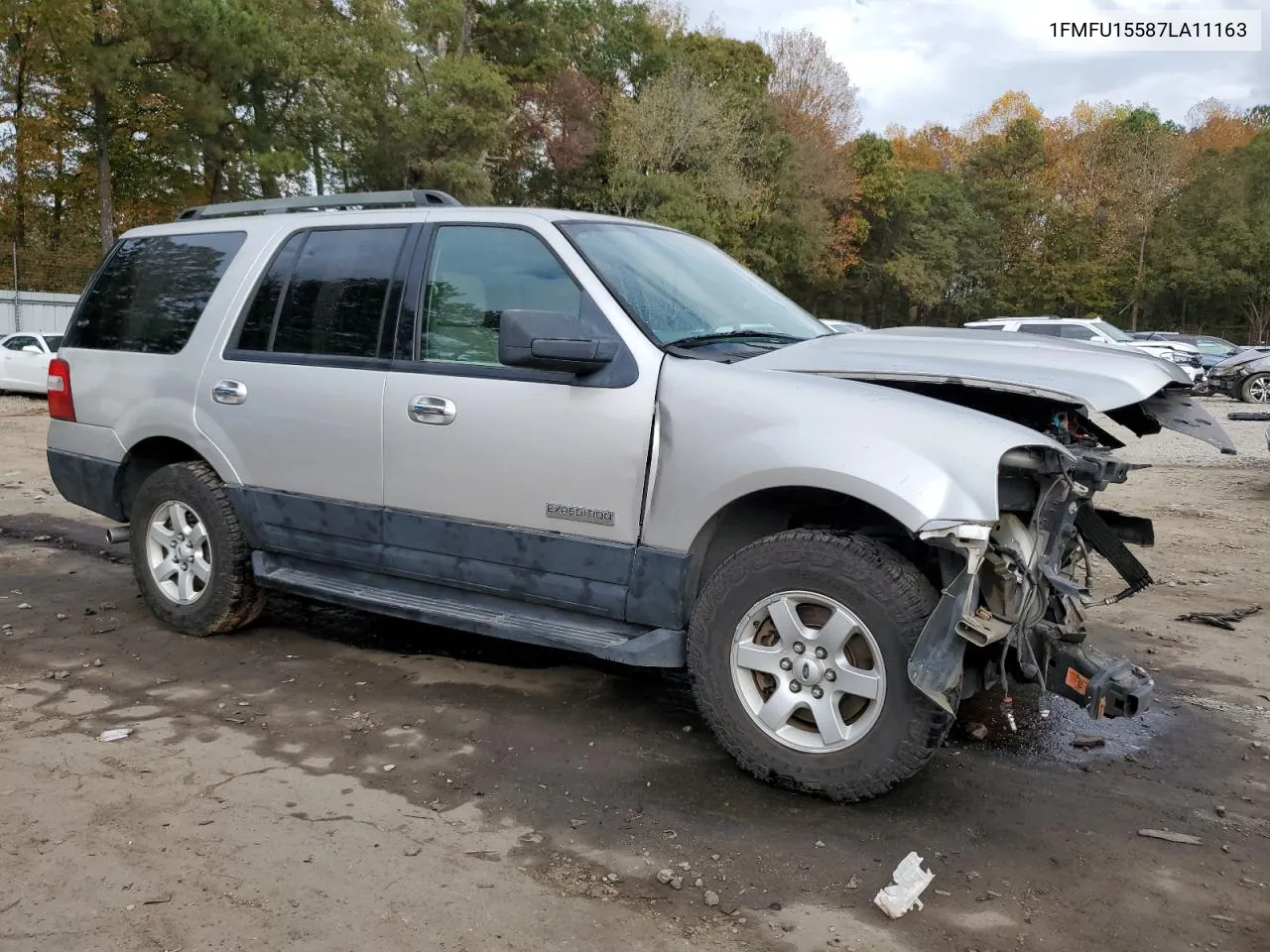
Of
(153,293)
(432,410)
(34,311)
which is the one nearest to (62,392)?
(153,293)

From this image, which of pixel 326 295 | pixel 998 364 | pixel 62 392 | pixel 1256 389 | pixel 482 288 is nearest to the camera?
pixel 998 364

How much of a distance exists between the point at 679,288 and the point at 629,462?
3.00ft

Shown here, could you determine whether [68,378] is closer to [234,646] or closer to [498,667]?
[234,646]

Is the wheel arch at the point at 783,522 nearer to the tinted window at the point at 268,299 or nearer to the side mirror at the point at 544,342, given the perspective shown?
Answer: the side mirror at the point at 544,342

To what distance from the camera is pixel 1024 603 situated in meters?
3.42

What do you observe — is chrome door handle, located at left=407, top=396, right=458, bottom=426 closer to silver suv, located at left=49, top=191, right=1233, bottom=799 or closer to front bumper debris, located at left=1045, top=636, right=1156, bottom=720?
silver suv, located at left=49, top=191, right=1233, bottom=799

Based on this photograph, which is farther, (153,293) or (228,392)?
(153,293)

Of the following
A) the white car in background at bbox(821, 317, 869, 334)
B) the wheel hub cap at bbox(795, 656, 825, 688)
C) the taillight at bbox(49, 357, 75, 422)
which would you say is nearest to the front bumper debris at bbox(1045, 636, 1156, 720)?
the wheel hub cap at bbox(795, 656, 825, 688)

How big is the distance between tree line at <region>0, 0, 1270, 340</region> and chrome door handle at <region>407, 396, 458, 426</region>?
27264mm

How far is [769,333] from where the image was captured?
445 centimetres

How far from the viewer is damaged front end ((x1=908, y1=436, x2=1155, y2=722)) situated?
3230 millimetres

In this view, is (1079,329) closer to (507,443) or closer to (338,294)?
(338,294)

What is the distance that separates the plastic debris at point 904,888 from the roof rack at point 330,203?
10.7ft

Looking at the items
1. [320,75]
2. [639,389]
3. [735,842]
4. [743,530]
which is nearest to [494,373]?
[639,389]
